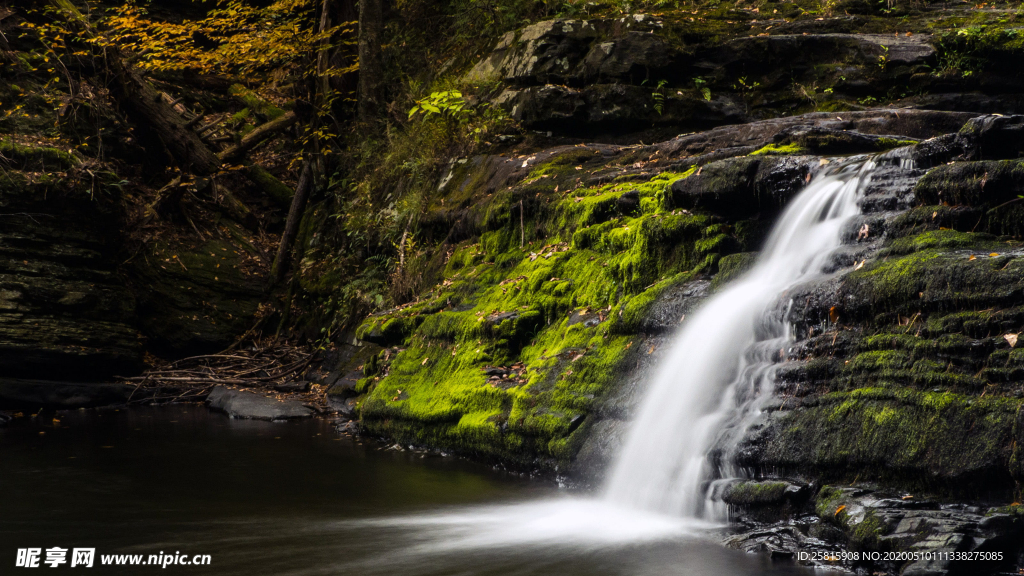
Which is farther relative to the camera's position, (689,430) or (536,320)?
(536,320)

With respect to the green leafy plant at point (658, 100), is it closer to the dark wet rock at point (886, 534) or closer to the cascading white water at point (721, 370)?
the cascading white water at point (721, 370)

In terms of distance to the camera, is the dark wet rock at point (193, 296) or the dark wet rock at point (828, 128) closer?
the dark wet rock at point (828, 128)

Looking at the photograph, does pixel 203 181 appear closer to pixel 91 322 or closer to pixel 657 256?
pixel 91 322

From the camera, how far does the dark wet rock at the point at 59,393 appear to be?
1055cm

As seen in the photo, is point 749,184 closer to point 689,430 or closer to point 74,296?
point 689,430

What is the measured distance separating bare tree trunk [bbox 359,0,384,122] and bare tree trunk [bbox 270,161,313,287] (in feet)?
5.59

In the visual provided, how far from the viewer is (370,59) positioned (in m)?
14.5

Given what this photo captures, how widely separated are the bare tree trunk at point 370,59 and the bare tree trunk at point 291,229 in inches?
67.1

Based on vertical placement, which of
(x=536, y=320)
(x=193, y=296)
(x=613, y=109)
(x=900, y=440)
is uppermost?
(x=613, y=109)

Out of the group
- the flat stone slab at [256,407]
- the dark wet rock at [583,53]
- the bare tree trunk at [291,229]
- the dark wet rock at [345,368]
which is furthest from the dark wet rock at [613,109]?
the bare tree trunk at [291,229]

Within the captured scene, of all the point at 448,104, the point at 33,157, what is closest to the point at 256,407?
the point at 448,104

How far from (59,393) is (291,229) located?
5.22 m

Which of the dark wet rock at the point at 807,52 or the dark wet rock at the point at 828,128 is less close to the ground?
the dark wet rock at the point at 807,52

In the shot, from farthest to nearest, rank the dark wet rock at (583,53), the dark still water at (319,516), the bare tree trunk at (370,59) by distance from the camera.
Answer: the bare tree trunk at (370,59)
the dark wet rock at (583,53)
the dark still water at (319,516)
